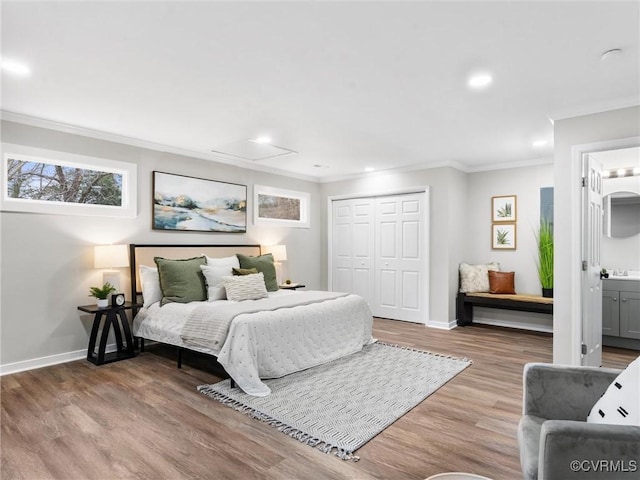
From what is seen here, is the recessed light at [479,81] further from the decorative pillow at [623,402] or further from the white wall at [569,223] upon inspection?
the decorative pillow at [623,402]

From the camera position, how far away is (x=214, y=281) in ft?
13.9

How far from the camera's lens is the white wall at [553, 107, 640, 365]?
3297mm

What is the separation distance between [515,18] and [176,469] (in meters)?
3.05

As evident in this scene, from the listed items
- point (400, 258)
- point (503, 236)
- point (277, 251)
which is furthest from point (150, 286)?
point (503, 236)

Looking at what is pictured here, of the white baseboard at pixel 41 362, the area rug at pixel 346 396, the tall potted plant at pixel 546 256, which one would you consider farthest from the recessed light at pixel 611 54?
the white baseboard at pixel 41 362

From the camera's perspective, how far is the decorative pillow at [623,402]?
1286mm

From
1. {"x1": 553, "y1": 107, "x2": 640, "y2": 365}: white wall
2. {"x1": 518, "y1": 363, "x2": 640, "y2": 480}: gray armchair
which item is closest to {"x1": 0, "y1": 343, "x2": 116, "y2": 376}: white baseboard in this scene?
{"x1": 518, "y1": 363, "x2": 640, "y2": 480}: gray armchair

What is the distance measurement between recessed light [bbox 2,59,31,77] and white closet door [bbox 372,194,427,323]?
4.76 metres

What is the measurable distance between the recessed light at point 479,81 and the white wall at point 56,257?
142 inches

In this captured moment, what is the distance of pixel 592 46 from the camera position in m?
2.32

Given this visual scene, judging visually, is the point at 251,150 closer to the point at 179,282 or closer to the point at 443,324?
the point at 179,282

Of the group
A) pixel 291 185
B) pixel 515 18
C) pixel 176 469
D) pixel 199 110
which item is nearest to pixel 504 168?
pixel 291 185

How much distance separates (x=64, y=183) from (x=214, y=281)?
6.14ft

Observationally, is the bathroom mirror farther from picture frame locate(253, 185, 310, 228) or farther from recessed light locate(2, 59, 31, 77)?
recessed light locate(2, 59, 31, 77)
